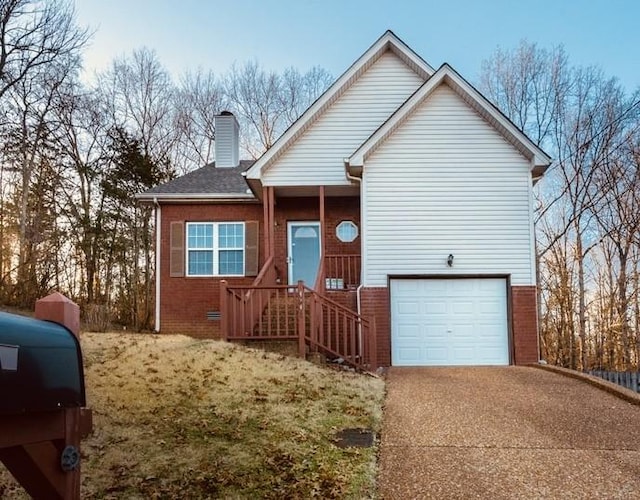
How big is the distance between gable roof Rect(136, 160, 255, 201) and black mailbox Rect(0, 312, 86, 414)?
12.1 metres

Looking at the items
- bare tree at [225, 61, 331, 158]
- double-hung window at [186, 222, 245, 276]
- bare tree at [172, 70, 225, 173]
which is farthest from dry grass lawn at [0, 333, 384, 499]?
bare tree at [225, 61, 331, 158]

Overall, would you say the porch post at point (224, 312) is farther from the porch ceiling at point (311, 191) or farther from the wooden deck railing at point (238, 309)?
the porch ceiling at point (311, 191)

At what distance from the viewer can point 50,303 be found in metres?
2.64

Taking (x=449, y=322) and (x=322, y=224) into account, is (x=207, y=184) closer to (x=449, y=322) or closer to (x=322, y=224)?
(x=322, y=224)

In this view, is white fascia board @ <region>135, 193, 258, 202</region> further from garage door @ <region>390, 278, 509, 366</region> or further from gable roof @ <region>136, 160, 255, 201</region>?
garage door @ <region>390, 278, 509, 366</region>

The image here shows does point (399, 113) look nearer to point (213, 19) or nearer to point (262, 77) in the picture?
point (213, 19)

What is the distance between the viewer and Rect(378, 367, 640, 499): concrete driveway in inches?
190

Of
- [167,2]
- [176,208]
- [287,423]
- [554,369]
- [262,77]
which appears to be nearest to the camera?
[287,423]

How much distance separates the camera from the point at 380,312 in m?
12.0

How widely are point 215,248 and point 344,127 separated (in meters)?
4.45

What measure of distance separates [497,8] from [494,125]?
6.19m

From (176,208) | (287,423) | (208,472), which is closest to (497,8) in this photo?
(176,208)

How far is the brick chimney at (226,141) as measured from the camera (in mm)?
17578

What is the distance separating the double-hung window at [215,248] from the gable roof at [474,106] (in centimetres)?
395
